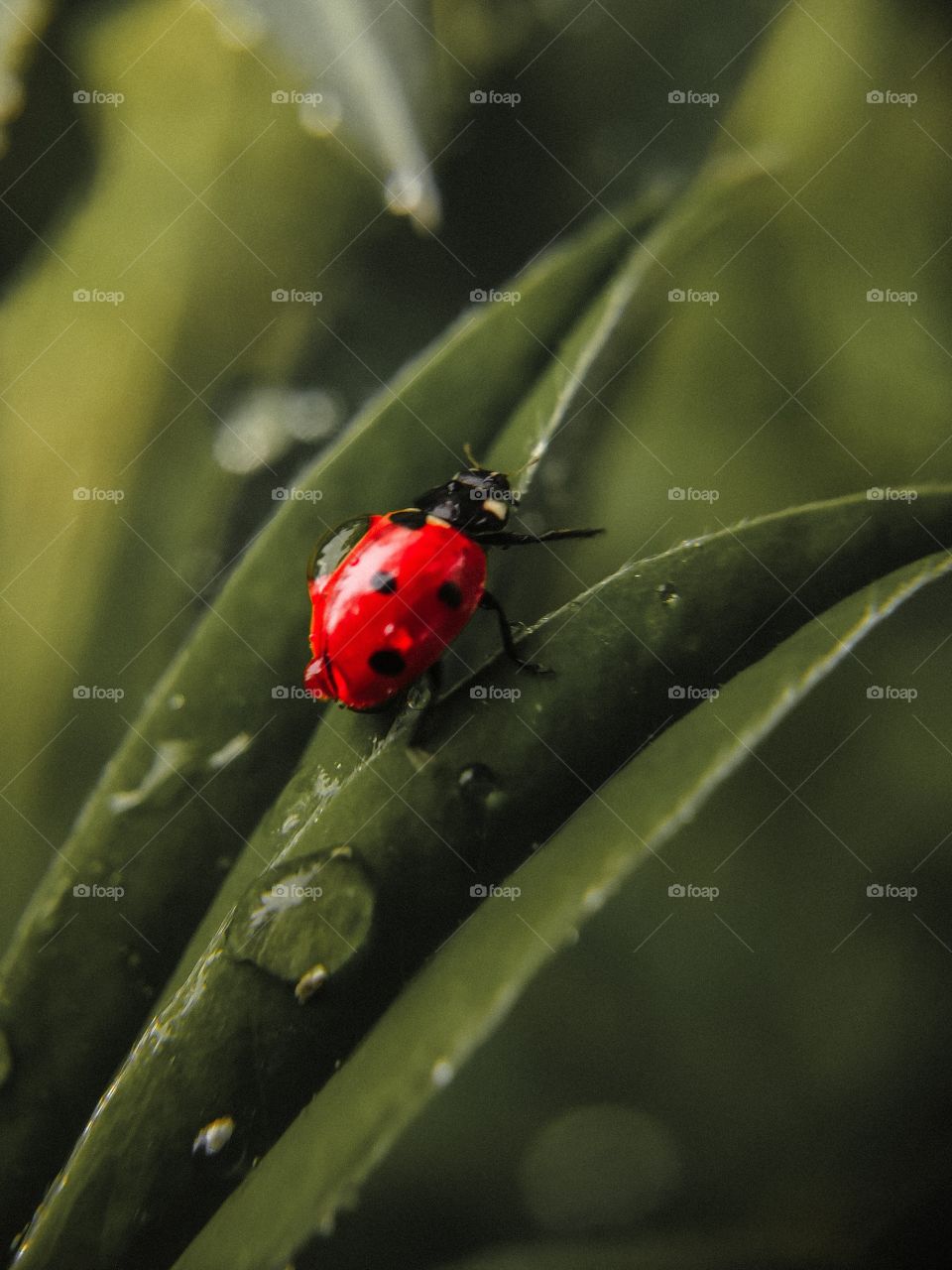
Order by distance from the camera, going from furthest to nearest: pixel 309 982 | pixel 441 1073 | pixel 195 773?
pixel 195 773 < pixel 309 982 < pixel 441 1073

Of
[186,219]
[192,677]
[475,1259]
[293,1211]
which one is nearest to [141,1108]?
[293,1211]

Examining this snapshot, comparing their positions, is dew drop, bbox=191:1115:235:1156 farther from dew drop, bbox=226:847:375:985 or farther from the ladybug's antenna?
the ladybug's antenna

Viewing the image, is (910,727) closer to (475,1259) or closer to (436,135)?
(475,1259)

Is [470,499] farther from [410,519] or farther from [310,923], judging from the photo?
[310,923]

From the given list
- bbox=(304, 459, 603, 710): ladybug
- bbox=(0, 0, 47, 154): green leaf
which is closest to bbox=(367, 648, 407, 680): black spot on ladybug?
bbox=(304, 459, 603, 710): ladybug

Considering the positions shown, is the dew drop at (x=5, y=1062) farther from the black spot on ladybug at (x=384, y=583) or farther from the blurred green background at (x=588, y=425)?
the black spot on ladybug at (x=384, y=583)

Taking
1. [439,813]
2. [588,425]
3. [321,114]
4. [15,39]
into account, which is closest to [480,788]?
[439,813]
